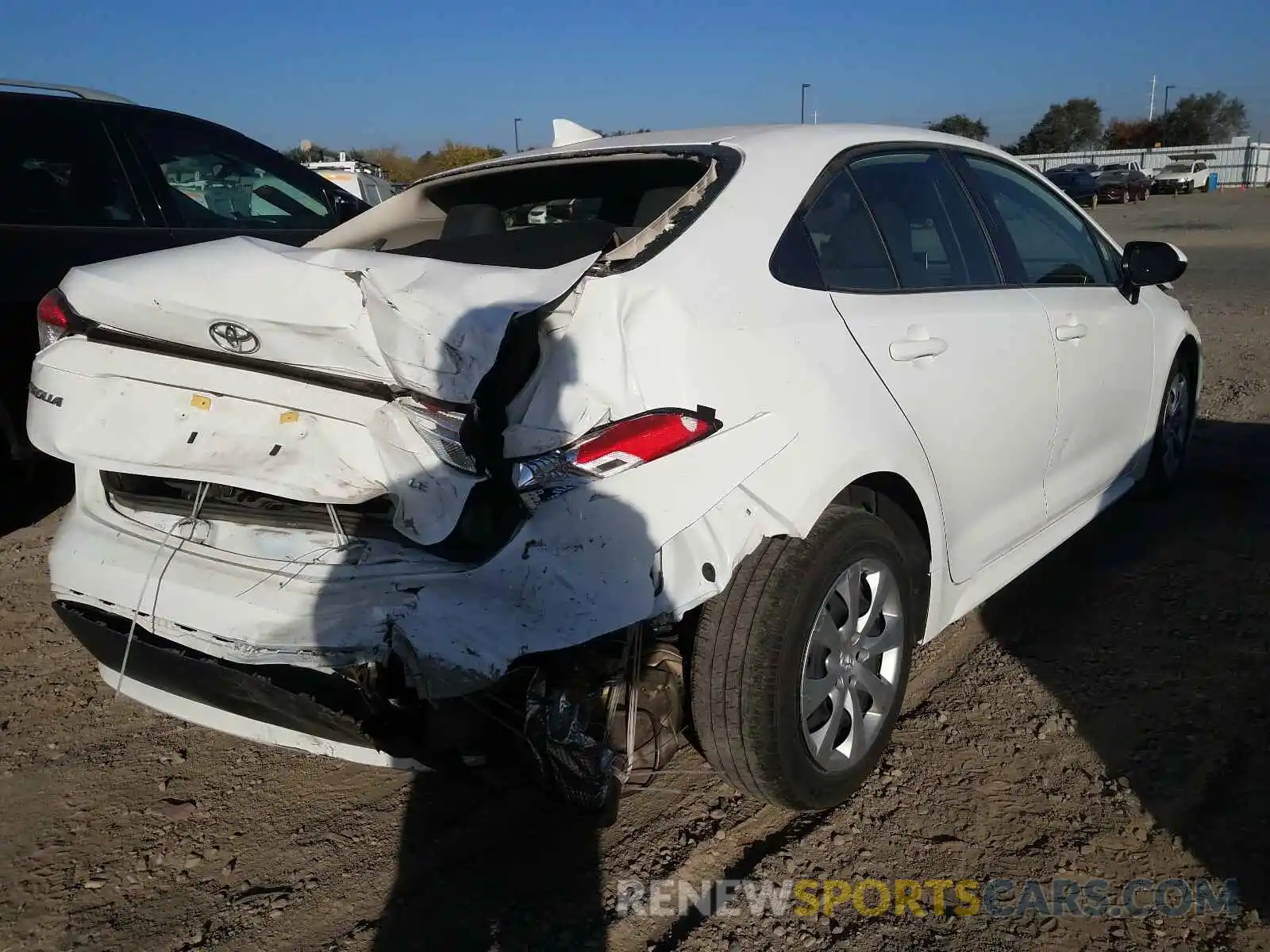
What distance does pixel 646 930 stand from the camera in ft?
7.13

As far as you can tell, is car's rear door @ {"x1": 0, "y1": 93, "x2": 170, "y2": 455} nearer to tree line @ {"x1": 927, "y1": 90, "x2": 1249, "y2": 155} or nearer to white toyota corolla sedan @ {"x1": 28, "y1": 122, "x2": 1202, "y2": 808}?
white toyota corolla sedan @ {"x1": 28, "y1": 122, "x2": 1202, "y2": 808}

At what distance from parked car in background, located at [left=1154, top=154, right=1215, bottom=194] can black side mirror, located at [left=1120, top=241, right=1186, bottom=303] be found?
46.3 m

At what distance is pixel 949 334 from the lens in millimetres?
2738

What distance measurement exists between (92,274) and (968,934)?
2.52 m

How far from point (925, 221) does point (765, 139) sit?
632 mm

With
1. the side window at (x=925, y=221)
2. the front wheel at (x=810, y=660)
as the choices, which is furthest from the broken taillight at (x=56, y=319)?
the side window at (x=925, y=221)

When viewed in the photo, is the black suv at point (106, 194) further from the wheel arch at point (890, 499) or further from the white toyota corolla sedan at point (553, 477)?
the wheel arch at point (890, 499)

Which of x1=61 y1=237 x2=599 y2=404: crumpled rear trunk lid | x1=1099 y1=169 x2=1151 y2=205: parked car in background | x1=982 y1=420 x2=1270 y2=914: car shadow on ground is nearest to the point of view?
x1=61 y1=237 x2=599 y2=404: crumpled rear trunk lid

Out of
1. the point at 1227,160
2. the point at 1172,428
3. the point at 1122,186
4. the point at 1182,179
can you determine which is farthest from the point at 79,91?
the point at 1227,160

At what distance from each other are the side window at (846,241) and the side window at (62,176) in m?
3.56

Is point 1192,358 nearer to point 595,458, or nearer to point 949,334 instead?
point 949,334

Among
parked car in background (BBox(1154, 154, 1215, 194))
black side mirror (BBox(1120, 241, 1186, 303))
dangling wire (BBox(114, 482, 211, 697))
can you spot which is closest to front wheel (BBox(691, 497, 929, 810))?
dangling wire (BBox(114, 482, 211, 697))

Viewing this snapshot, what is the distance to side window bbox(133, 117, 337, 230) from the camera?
490cm

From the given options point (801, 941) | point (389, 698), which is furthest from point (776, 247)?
point (801, 941)
